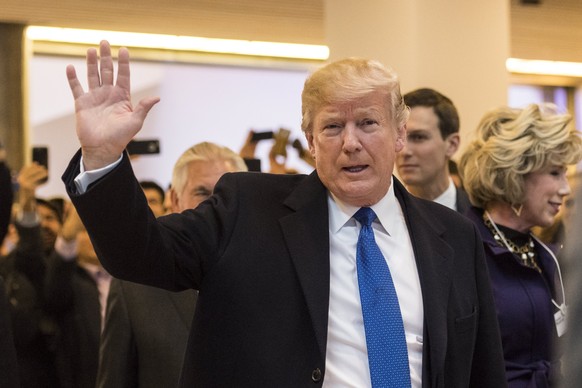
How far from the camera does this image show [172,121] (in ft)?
43.0

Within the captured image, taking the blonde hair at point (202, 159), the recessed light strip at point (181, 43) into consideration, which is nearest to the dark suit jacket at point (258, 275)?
the blonde hair at point (202, 159)

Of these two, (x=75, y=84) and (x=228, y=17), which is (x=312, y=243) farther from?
(x=228, y=17)

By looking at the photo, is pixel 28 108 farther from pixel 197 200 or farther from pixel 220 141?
pixel 197 200

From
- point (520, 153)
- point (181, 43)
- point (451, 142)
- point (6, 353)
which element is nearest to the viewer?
point (6, 353)

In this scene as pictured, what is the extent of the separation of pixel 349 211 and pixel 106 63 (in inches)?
30.9

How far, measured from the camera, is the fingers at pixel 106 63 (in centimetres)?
223

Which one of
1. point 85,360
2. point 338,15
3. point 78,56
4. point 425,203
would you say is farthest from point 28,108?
point 425,203

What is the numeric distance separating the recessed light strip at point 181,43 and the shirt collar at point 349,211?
8.89m

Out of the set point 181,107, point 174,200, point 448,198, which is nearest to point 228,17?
point 181,107

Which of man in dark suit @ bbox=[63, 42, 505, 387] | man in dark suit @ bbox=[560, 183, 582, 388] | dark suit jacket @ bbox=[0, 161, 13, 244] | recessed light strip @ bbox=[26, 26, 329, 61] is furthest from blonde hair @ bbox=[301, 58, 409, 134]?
recessed light strip @ bbox=[26, 26, 329, 61]

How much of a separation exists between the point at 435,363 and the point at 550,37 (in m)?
10.6

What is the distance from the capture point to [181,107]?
13156mm

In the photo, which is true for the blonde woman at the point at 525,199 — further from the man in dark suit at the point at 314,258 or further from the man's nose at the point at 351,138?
the man's nose at the point at 351,138

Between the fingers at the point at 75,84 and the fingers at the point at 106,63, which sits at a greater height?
the fingers at the point at 106,63
